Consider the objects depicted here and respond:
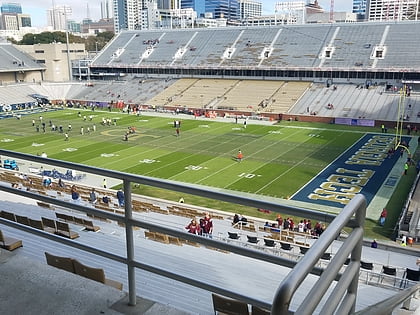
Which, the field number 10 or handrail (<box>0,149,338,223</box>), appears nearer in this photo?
handrail (<box>0,149,338,223</box>)

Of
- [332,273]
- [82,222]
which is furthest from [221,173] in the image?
[332,273]

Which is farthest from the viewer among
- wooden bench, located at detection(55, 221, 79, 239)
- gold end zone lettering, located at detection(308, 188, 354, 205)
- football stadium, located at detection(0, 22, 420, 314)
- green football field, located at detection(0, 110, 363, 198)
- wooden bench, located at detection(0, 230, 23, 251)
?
green football field, located at detection(0, 110, 363, 198)

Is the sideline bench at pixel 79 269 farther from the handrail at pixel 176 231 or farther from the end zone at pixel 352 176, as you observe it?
the end zone at pixel 352 176

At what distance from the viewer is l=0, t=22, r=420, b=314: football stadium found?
313 cm

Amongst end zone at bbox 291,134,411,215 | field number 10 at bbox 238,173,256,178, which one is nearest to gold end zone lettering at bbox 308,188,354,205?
end zone at bbox 291,134,411,215

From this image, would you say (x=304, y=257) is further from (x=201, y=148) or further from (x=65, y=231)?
(x=201, y=148)

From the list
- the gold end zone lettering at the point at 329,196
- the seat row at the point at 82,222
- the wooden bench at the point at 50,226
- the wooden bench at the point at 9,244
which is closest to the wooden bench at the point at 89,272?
the wooden bench at the point at 9,244

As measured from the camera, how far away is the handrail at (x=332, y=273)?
150 cm

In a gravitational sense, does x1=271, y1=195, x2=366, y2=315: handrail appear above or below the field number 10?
above

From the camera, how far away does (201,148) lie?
3850cm

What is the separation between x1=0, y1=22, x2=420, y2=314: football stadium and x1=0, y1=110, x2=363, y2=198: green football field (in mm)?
207

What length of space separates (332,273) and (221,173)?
2928cm

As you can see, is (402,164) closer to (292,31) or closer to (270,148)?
(270,148)

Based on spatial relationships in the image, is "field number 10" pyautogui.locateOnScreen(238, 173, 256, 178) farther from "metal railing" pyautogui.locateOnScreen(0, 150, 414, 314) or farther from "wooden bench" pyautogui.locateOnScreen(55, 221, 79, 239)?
"metal railing" pyautogui.locateOnScreen(0, 150, 414, 314)
